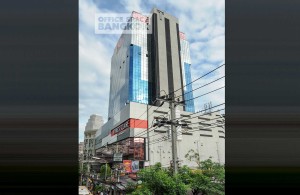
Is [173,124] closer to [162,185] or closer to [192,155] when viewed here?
[162,185]

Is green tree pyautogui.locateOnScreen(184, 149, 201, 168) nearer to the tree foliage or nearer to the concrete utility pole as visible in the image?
the tree foliage

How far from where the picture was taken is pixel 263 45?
1.00 meters

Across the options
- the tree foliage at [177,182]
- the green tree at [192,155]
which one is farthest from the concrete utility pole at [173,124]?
the green tree at [192,155]

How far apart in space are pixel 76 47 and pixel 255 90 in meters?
0.73

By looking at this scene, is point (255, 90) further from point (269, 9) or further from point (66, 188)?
point (66, 188)

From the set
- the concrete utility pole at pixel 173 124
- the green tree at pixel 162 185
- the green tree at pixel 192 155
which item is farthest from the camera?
the green tree at pixel 192 155

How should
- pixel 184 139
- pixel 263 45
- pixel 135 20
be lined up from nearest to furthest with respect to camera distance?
pixel 263 45
pixel 135 20
pixel 184 139

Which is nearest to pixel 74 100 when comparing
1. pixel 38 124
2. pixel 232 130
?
pixel 38 124

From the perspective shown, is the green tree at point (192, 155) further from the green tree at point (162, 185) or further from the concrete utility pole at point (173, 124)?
the green tree at point (162, 185)

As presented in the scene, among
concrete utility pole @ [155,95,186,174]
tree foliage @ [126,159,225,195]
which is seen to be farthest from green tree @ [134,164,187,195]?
concrete utility pole @ [155,95,186,174]

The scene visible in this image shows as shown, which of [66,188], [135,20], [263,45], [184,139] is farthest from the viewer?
[184,139]

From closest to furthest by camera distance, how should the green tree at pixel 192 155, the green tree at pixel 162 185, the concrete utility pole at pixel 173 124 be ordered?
the green tree at pixel 162 185 < the concrete utility pole at pixel 173 124 < the green tree at pixel 192 155

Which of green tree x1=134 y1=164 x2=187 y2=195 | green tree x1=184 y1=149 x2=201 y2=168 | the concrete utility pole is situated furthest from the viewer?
green tree x1=184 y1=149 x2=201 y2=168

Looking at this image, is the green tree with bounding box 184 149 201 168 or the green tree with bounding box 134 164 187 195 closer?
the green tree with bounding box 134 164 187 195
